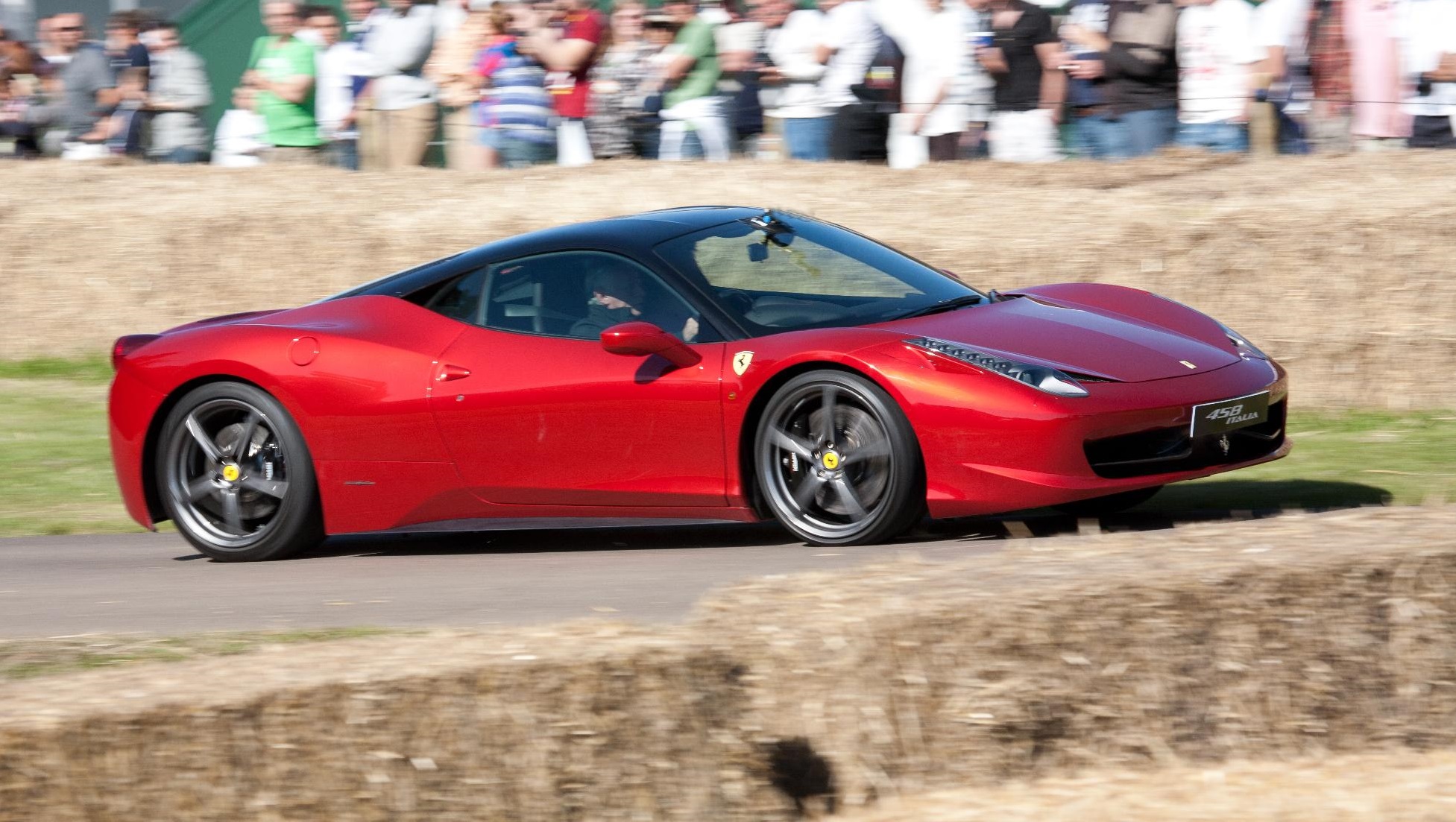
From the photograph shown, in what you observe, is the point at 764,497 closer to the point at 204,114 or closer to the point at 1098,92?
the point at 1098,92

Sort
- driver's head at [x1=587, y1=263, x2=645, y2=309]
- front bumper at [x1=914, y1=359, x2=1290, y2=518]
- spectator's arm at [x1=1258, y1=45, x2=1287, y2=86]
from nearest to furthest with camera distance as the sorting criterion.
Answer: front bumper at [x1=914, y1=359, x2=1290, y2=518] → driver's head at [x1=587, y1=263, x2=645, y2=309] → spectator's arm at [x1=1258, y1=45, x2=1287, y2=86]

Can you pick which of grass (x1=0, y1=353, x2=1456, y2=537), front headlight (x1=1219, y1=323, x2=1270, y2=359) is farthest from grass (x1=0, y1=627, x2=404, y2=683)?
front headlight (x1=1219, y1=323, x2=1270, y2=359)

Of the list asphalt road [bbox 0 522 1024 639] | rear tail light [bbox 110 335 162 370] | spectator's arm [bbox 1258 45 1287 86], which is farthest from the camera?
spectator's arm [bbox 1258 45 1287 86]

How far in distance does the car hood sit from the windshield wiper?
0.25ft

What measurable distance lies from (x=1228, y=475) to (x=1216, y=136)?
402cm

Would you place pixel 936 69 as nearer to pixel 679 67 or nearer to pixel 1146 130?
pixel 1146 130

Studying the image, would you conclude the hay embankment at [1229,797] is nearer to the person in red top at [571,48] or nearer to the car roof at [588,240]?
the car roof at [588,240]

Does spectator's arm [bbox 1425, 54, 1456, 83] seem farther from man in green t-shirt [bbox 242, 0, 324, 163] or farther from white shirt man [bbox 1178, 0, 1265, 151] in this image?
man in green t-shirt [bbox 242, 0, 324, 163]

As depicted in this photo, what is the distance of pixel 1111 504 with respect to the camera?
772cm

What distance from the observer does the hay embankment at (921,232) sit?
32.8ft

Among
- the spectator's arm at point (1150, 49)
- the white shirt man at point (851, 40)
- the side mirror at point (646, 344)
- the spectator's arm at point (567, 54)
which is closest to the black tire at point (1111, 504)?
the side mirror at point (646, 344)

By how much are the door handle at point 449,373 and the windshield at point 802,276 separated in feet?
2.89

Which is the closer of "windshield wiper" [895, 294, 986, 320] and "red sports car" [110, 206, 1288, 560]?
"red sports car" [110, 206, 1288, 560]

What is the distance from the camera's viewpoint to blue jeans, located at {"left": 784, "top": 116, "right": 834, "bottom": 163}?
42.0 ft
